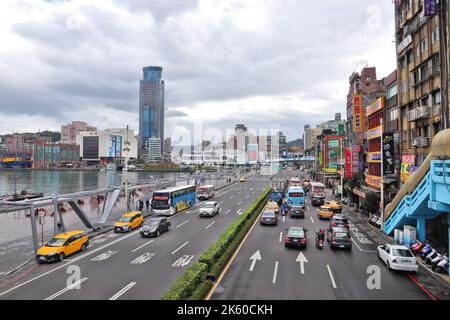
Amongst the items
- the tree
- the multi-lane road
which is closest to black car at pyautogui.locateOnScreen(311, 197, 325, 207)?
the tree

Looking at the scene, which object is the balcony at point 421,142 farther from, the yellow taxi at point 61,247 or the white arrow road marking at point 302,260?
the yellow taxi at point 61,247

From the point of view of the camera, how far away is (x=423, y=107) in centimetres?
2942

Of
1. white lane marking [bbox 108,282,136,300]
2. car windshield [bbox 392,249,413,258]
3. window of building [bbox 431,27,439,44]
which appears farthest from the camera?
window of building [bbox 431,27,439,44]

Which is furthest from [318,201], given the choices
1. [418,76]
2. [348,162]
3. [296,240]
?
[296,240]

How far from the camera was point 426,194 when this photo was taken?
2056 cm

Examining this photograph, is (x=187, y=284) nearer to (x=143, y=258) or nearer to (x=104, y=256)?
(x=143, y=258)

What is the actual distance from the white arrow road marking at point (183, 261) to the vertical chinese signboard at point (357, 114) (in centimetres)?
4144

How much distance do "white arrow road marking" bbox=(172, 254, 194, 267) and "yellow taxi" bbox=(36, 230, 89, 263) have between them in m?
8.00

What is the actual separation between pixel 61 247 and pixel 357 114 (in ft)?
159

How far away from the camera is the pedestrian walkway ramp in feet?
58.9

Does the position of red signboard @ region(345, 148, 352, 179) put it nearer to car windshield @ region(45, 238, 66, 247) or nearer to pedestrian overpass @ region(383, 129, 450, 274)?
pedestrian overpass @ region(383, 129, 450, 274)

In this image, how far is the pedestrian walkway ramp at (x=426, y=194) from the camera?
17938mm

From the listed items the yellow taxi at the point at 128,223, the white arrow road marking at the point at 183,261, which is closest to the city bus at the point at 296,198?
the yellow taxi at the point at 128,223
